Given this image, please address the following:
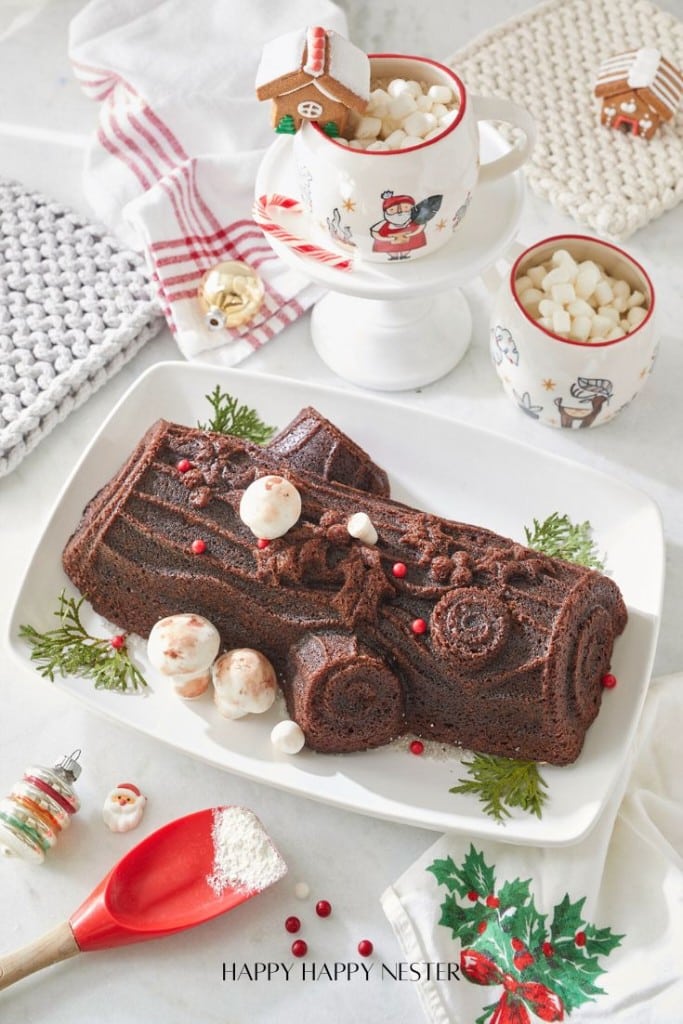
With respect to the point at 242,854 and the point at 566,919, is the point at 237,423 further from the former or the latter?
the point at 566,919

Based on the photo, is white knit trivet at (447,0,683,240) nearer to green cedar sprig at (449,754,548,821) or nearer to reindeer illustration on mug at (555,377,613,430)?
reindeer illustration on mug at (555,377,613,430)

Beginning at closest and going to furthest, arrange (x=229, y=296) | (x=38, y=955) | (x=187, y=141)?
(x=38, y=955), (x=229, y=296), (x=187, y=141)

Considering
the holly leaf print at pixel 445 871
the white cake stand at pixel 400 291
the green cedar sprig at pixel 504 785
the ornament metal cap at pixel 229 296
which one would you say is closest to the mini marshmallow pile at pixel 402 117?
the white cake stand at pixel 400 291

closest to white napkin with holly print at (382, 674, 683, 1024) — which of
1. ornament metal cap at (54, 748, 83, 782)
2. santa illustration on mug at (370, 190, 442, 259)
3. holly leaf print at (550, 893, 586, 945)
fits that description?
holly leaf print at (550, 893, 586, 945)

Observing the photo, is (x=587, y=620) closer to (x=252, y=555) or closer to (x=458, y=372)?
(x=252, y=555)

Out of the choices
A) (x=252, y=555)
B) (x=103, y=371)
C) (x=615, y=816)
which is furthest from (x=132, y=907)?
(x=103, y=371)

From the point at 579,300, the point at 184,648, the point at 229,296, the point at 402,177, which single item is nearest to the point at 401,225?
the point at 402,177
